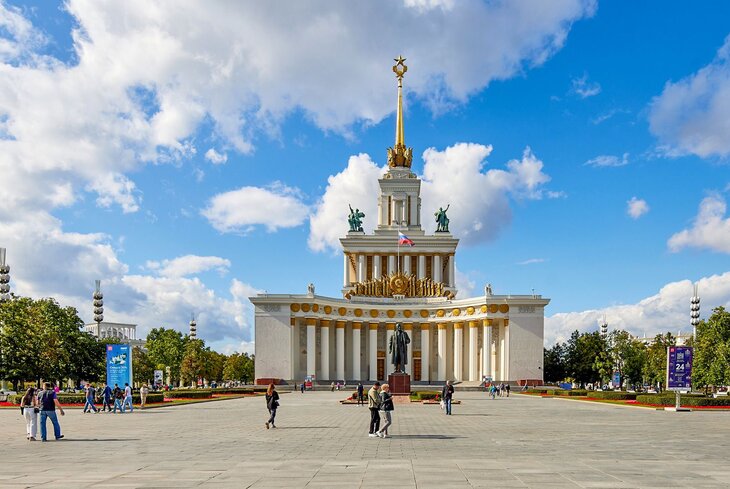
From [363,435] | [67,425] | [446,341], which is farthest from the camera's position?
[446,341]

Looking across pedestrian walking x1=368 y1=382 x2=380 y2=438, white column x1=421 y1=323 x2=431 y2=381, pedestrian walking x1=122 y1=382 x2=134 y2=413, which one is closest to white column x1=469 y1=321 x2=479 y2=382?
white column x1=421 y1=323 x2=431 y2=381

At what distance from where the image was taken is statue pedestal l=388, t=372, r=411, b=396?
5944cm

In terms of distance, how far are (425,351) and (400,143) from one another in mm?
39889

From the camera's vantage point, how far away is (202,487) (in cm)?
1444

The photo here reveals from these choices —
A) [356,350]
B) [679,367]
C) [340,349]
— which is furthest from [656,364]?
[679,367]

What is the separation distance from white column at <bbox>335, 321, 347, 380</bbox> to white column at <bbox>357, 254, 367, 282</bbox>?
44.7 ft

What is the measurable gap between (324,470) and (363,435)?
32.4 feet

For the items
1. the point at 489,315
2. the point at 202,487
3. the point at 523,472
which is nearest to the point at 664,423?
the point at 523,472

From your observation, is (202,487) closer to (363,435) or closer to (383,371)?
(363,435)

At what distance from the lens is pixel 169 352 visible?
11506 cm

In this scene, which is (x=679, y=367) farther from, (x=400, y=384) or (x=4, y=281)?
(x=4, y=281)

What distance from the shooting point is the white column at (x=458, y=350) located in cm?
10181

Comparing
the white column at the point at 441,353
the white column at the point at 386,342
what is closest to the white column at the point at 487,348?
the white column at the point at 441,353

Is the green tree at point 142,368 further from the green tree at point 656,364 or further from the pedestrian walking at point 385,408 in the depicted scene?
the pedestrian walking at point 385,408
